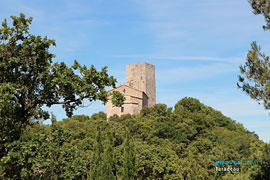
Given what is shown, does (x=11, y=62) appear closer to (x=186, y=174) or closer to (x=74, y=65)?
(x=74, y=65)

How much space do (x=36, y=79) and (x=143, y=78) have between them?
63107mm

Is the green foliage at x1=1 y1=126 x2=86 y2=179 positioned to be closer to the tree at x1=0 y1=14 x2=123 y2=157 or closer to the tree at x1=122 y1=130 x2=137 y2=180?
the tree at x1=0 y1=14 x2=123 y2=157

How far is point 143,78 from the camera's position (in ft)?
241

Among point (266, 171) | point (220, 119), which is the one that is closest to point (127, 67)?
point (220, 119)

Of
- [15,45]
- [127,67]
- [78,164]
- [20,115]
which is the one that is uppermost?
[127,67]

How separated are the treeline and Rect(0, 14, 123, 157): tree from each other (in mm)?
713

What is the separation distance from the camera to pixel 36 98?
34.5ft

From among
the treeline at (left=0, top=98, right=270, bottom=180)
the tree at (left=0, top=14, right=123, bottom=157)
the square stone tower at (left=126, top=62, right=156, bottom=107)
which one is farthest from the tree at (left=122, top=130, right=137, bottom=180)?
the square stone tower at (left=126, top=62, right=156, bottom=107)

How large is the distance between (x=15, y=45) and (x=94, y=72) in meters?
2.75

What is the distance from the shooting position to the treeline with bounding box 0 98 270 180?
937cm

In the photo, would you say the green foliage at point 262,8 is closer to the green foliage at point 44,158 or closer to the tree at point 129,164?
the green foliage at point 44,158

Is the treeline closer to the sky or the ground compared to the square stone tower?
closer to the ground

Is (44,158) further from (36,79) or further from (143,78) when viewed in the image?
(143,78)

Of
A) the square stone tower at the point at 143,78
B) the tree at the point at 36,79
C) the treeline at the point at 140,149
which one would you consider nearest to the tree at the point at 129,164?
the treeline at the point at 140,149
